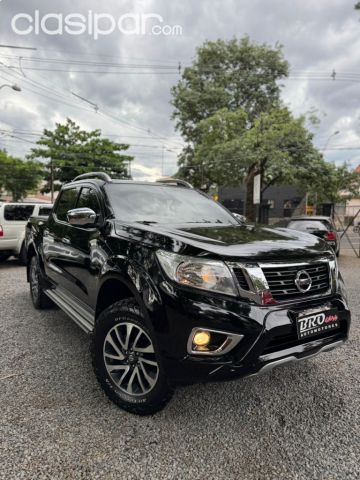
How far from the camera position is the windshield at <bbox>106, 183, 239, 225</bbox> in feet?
9.55

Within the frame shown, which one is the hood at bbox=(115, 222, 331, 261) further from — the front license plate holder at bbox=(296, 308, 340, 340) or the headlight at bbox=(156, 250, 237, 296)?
the front license plate holder at bbox=(296, 308, 340, 340)

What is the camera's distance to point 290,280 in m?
2.11

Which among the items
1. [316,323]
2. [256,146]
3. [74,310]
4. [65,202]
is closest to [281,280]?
[316,323]

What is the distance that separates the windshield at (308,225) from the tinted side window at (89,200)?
7438 millimetres

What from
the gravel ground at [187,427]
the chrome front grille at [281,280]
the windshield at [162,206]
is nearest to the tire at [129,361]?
the gravel ground at [187,427]

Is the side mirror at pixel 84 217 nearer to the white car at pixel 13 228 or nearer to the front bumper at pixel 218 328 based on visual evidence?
the front bumper at pixel 218 328

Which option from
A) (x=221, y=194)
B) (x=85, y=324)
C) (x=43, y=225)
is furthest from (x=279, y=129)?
(x=221, y=194)

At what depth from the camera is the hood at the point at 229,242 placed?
202 centimetres

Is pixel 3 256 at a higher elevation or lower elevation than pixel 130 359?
lower

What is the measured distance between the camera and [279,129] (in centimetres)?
1795

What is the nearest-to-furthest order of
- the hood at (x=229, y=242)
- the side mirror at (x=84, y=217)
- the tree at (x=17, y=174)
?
the hood at (x=229, y=242)
the side mirror at (x=84, y=217)
the tree at (x=17, y=174)

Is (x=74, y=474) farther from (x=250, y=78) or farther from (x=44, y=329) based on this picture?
(x=250, y=78)

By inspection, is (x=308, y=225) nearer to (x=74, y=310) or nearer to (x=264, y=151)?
(x=74, y=310)

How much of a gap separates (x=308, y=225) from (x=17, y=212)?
8.12m
